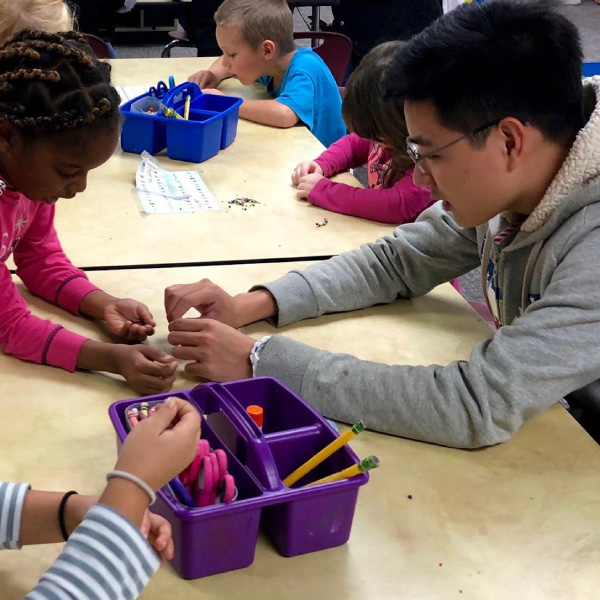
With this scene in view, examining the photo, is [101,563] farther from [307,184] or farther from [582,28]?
[582,28]

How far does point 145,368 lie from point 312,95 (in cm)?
142

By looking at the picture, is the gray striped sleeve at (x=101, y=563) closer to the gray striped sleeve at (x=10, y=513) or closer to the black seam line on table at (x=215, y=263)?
the gray striped sleeve at (x=10, y=513)

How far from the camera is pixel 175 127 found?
1.81 meters

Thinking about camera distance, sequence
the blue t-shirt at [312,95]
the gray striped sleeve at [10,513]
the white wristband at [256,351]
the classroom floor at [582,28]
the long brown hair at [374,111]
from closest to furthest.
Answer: the gray striped sleeve at [10,513]
the white wristband at [256,351]
the long brown hair at [374,111]
the blue t-shirt at [312,95]
the classroom floor at [582,28]

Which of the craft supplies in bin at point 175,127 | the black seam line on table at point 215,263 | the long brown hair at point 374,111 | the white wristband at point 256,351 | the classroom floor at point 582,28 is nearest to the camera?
the white wristband at point 256,351

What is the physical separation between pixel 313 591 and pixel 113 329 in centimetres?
54

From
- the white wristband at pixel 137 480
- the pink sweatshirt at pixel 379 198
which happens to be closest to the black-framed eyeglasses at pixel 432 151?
the pink sweatshirt at pixel 379 198

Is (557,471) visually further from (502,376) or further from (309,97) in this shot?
(309,97)


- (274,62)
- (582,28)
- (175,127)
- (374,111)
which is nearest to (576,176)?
(374,111)

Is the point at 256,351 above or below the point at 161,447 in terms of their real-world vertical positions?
below

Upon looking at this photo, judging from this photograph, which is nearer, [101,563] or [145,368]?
[101,563]

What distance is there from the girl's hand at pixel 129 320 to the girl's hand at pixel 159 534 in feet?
1.50

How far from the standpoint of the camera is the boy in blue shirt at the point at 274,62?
7.44 ft

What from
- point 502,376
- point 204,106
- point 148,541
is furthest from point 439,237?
point 204,106
